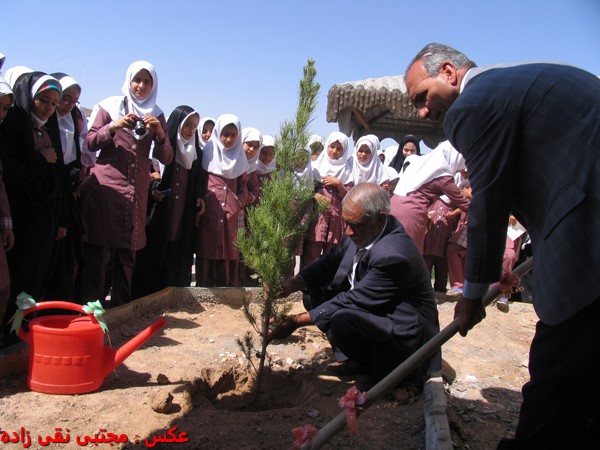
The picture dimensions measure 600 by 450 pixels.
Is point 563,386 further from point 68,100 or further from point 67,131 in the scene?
point 68,100

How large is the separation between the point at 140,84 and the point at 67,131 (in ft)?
2.92

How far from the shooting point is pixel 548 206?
2.10 meters

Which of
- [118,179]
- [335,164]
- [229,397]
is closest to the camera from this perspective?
[229,397]

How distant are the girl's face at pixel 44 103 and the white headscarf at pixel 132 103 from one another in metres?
0.94

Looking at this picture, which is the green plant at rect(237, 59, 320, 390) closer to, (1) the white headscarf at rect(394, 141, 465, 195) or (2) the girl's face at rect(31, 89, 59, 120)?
(2) the girl's face at rect(31, 89, 59, 120)

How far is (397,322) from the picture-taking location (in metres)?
3.65

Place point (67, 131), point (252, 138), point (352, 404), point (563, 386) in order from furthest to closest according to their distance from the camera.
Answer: point (252, 138) → point (67, 131) → point (352, 404) → point (563, 386)

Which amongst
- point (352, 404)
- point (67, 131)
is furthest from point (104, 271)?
point (352, 404)

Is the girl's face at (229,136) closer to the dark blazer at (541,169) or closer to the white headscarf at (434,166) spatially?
the white headscarf at (434,166)

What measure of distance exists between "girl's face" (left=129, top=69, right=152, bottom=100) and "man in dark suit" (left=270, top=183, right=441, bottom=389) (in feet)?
8.78

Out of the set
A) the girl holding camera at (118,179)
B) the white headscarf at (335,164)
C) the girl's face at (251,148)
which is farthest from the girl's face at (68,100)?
the white headscarf at (335,164)

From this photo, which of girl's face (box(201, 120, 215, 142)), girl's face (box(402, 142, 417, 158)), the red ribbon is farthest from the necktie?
girl's face (box(402, 142, 417, 158))

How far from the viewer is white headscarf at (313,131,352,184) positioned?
708 centimetres

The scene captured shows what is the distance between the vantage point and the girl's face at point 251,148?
6.49 m
